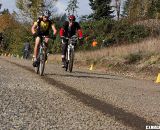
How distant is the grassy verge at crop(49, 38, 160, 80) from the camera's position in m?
19.6

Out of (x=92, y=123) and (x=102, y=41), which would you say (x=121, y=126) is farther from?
(x=102, y=41)

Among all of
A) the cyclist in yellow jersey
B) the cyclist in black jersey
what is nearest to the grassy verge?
the cyclist in black jersey

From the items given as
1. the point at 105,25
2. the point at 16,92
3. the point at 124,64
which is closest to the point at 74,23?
the point at 124,64

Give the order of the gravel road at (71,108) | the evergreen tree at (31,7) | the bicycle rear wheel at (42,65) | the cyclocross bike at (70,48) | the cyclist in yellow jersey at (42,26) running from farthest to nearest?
1. the evergreen tree at (31,7)
2. the cyclocross bike at (70,48)
3. the cyclist in yellow jersey at (42,26)
4. the bicycle rear wheel at (42,65)
5. the gravel road at (71,108)

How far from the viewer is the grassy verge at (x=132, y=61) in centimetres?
1958

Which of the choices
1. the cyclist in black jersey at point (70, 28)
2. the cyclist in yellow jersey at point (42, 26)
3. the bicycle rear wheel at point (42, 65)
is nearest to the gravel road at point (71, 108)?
the bicycle rear wheel at point (42, 65)

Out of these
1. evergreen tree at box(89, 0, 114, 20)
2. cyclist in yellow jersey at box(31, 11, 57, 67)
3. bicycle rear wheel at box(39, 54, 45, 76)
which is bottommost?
bicycle rear wheel at box(39, 54, 45, 76)

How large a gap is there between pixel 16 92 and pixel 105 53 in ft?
60.7

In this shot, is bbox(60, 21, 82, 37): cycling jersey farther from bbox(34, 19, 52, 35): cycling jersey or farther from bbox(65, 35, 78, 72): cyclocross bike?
bbox(34, 19, 52, 35): cycling jersey

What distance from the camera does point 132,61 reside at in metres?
22.0

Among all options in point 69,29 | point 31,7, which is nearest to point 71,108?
point 69,29

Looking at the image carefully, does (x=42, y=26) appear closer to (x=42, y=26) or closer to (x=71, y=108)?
(x=42, y=26)

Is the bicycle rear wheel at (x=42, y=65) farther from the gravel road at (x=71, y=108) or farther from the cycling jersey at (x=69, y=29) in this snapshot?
the gravel road at (x=71, y=108)

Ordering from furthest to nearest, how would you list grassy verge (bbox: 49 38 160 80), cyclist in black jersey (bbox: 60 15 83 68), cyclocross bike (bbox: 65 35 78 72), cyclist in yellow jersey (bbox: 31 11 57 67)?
grassy verge (bbox: 49 38 160 80), cyclocross bike (bbox: 65 35 78 72), cyclist in black jersey (bbox: 60 15 83 68), cyclist in yellow jersey (bbox: 31 11 57 67)
